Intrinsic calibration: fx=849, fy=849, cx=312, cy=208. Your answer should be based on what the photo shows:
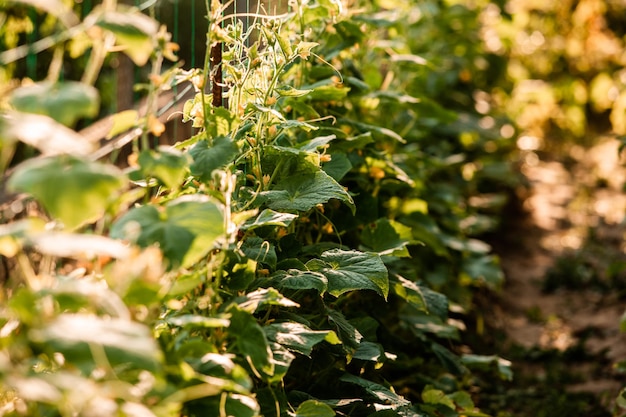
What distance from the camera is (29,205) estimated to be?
318 centimetres

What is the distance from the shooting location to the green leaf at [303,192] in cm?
195

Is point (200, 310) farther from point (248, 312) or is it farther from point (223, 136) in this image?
Result: point (223, 136)

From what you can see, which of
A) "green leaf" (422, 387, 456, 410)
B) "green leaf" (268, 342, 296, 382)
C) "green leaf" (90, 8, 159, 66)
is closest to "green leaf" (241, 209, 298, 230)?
"green leaf" (268, 342, 296, 382)

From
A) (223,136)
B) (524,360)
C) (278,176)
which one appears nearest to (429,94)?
(524,360)

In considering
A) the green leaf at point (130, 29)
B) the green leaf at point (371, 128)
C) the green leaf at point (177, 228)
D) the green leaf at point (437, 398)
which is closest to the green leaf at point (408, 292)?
the green leaf at point (437, 398)

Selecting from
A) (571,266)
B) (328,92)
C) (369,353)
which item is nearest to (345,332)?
(369,353)

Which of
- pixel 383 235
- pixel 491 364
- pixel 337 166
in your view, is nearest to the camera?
pixel 337 166

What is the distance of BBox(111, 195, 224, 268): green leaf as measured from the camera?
136cm

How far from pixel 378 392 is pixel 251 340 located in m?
0.57

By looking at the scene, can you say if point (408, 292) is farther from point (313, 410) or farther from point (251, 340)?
point (251, 340)

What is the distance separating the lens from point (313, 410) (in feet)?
5.68

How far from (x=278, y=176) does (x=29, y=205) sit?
4.57ft

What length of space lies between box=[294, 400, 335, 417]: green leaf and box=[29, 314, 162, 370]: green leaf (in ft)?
2.18

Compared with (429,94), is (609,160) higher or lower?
lower
